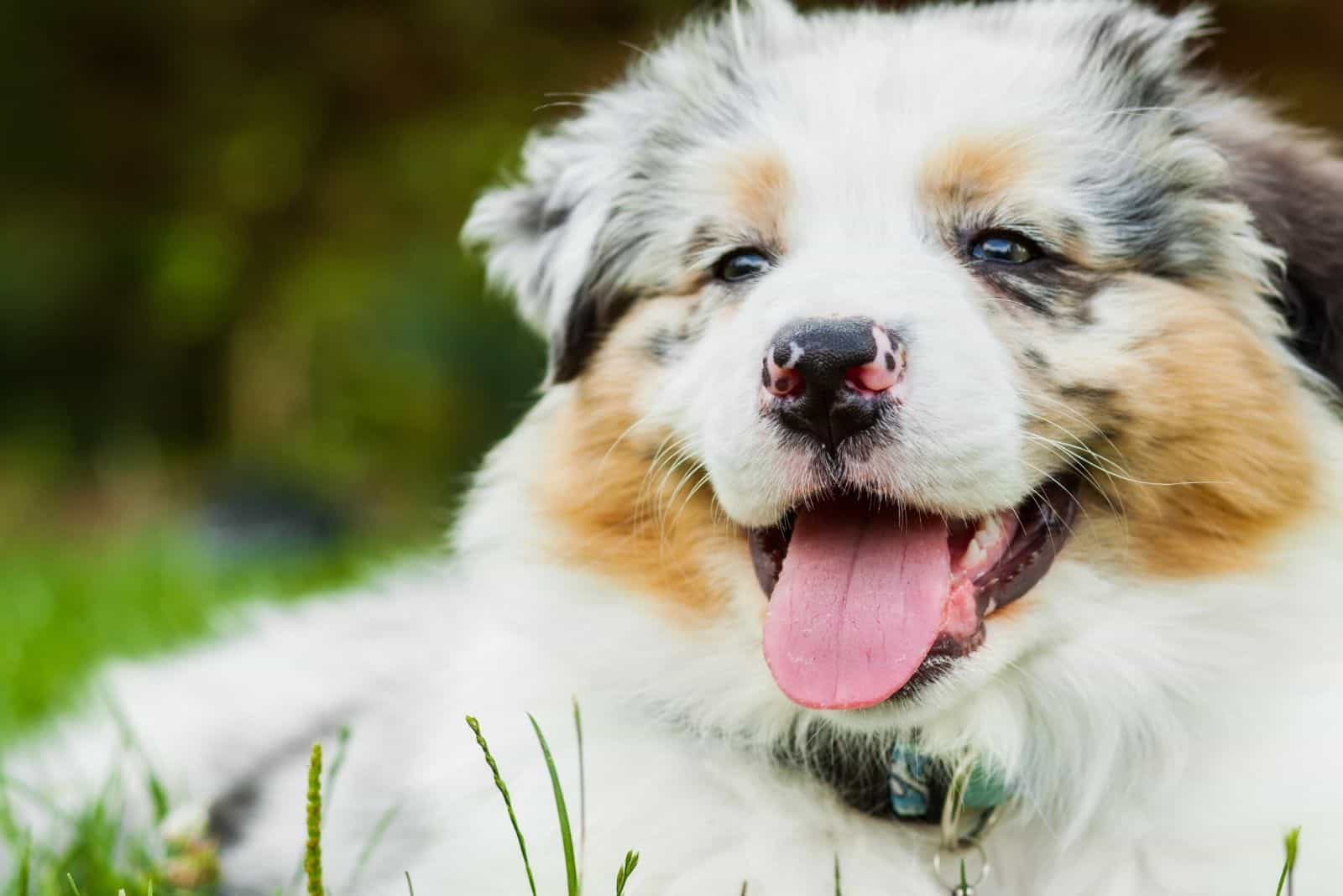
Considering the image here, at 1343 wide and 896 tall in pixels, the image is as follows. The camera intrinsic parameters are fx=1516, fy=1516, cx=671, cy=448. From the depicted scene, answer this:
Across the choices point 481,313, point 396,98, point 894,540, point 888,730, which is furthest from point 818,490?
point 396,98

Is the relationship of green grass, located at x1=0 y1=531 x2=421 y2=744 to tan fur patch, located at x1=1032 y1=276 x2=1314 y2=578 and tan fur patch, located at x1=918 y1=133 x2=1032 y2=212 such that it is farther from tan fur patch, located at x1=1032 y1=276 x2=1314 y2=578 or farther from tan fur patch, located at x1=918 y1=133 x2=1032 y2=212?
tan fur patch, located at x1=1032 y1=276 x2=1314 y2=578

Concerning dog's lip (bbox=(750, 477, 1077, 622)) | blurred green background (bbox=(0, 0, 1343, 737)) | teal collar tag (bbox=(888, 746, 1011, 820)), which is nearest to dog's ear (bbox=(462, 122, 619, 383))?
dog's lip (bbox=(750, 477, 1077, 622))

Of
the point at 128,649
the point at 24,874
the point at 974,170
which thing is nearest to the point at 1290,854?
the point at 974,170

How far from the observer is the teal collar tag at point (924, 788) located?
2.87m

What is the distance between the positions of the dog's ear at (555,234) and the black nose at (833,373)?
2.73 ft

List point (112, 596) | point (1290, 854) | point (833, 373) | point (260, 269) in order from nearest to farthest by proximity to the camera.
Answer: point (1290, 854) < point (833, 373) < point (112, 596) < point (260, 269)

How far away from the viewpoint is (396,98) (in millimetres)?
11492

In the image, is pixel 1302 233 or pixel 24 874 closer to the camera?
pixel 24 874

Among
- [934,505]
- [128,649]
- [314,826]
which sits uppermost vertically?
[934,505]

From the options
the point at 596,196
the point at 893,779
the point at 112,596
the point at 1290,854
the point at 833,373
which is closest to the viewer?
the point at 1290,854

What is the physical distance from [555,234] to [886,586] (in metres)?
1.30

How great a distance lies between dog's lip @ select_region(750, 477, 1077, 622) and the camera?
9.37 feet

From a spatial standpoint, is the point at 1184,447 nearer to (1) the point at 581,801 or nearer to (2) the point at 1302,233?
(2) the point at 1302,233

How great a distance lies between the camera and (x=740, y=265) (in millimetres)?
3186
